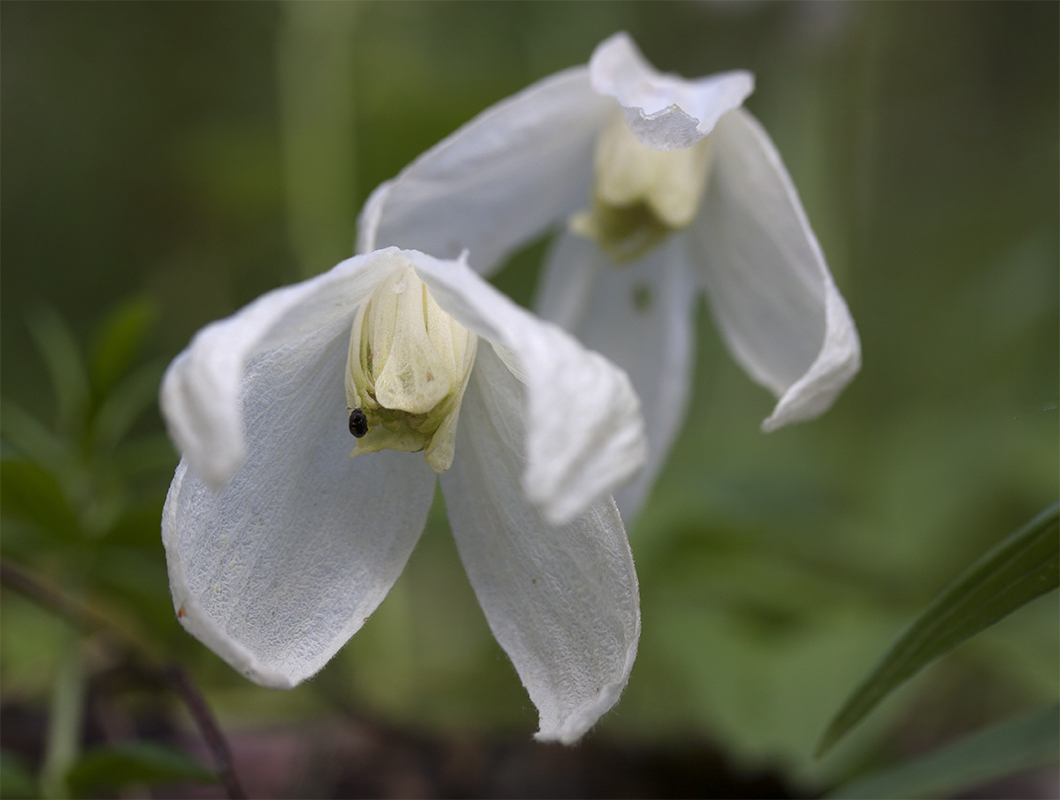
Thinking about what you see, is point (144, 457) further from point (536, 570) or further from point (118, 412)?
point (536, 570)

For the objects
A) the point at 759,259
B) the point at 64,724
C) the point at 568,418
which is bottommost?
the point at 64,724

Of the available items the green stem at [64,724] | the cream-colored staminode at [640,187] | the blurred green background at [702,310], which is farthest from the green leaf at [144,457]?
the cream-colored staminode at [640,187]

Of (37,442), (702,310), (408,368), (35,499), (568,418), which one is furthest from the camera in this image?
(702,310)

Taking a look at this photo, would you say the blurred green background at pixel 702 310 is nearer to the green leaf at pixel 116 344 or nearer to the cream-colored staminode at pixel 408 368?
the green leaf at pixel 116 344

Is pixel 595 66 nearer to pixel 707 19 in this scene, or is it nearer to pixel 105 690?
pixel 105 690

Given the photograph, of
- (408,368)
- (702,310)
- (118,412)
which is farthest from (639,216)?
(702,310)

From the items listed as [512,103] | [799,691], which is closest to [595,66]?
[512,103]

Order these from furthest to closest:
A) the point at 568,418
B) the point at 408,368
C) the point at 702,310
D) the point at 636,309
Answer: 1. the point at 702,310
2. the point at 636,309
3. the point at 408,368
4. the point at 568,418

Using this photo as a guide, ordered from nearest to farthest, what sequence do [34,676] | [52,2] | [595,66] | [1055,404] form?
[1055,404] → [595,66] → [34,676] → [52,2]
